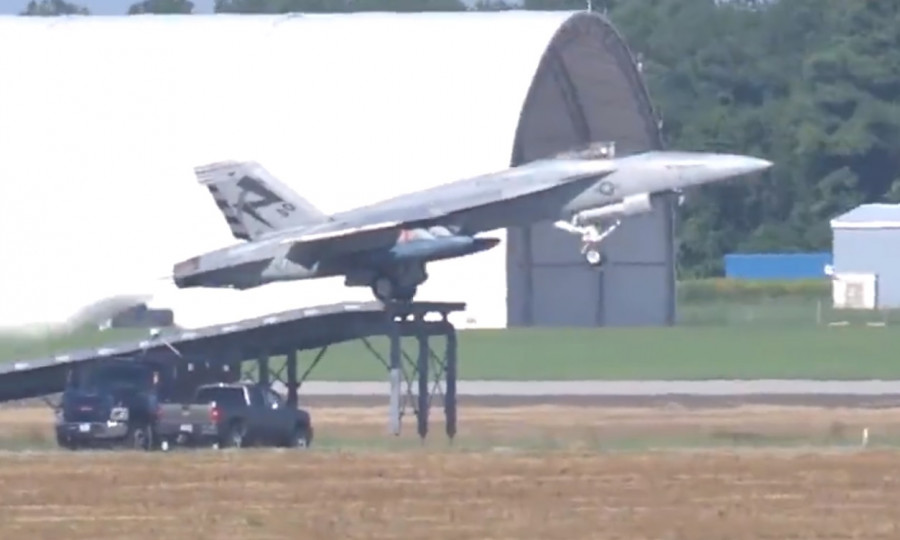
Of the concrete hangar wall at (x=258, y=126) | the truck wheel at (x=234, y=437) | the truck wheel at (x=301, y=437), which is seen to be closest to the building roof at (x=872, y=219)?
the concrete hangar wall at (x=258, y=126)

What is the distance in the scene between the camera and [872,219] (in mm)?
93000

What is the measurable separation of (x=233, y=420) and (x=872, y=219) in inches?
2469

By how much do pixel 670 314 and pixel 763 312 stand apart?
8.35 meters

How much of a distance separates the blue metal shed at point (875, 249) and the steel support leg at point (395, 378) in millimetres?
55882

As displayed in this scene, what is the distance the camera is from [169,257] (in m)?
67.2

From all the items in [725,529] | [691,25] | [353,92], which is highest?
[691,25]

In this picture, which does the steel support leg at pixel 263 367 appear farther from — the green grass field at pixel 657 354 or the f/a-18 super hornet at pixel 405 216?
the green grass field at pixel 657 354

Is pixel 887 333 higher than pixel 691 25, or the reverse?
pixel 691 25

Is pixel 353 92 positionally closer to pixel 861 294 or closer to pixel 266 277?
pixel 266 277

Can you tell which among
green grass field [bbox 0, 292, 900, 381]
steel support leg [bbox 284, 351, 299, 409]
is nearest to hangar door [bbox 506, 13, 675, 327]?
green grass field [bbox 0, 292, 900, 381]

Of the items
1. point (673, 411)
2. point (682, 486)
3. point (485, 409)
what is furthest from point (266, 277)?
point (682, 486)

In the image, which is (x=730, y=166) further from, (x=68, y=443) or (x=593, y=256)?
(x=68, y=443)

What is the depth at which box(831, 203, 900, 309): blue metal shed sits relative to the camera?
91938 millimetres

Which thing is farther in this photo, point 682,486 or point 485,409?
point 485,409
